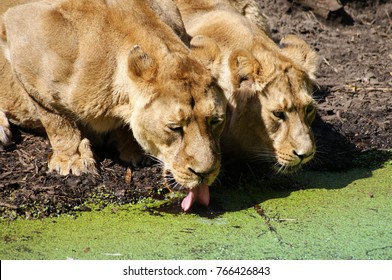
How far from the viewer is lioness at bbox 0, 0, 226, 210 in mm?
6492

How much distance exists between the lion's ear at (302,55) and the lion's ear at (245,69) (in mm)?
572

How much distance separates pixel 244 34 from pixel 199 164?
5.28ft

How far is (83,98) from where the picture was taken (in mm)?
6816

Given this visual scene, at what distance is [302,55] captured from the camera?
7.59 meters

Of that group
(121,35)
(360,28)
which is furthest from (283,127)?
(360,28)

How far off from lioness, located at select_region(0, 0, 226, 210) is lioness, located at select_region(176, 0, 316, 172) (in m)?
0.51

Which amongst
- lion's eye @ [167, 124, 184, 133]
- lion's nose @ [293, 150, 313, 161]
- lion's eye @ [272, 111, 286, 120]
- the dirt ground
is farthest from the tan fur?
lion's nose @ [293, 150, 313, 161]

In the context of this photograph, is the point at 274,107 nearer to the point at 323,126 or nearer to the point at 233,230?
the point at 233,230

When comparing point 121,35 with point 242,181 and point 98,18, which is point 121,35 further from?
point 242,181

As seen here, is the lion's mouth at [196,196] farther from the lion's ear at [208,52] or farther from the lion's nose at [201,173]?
the lion's ear at [208,52]

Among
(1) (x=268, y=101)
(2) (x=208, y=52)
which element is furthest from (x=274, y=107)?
(2) (x=208, y=52)
